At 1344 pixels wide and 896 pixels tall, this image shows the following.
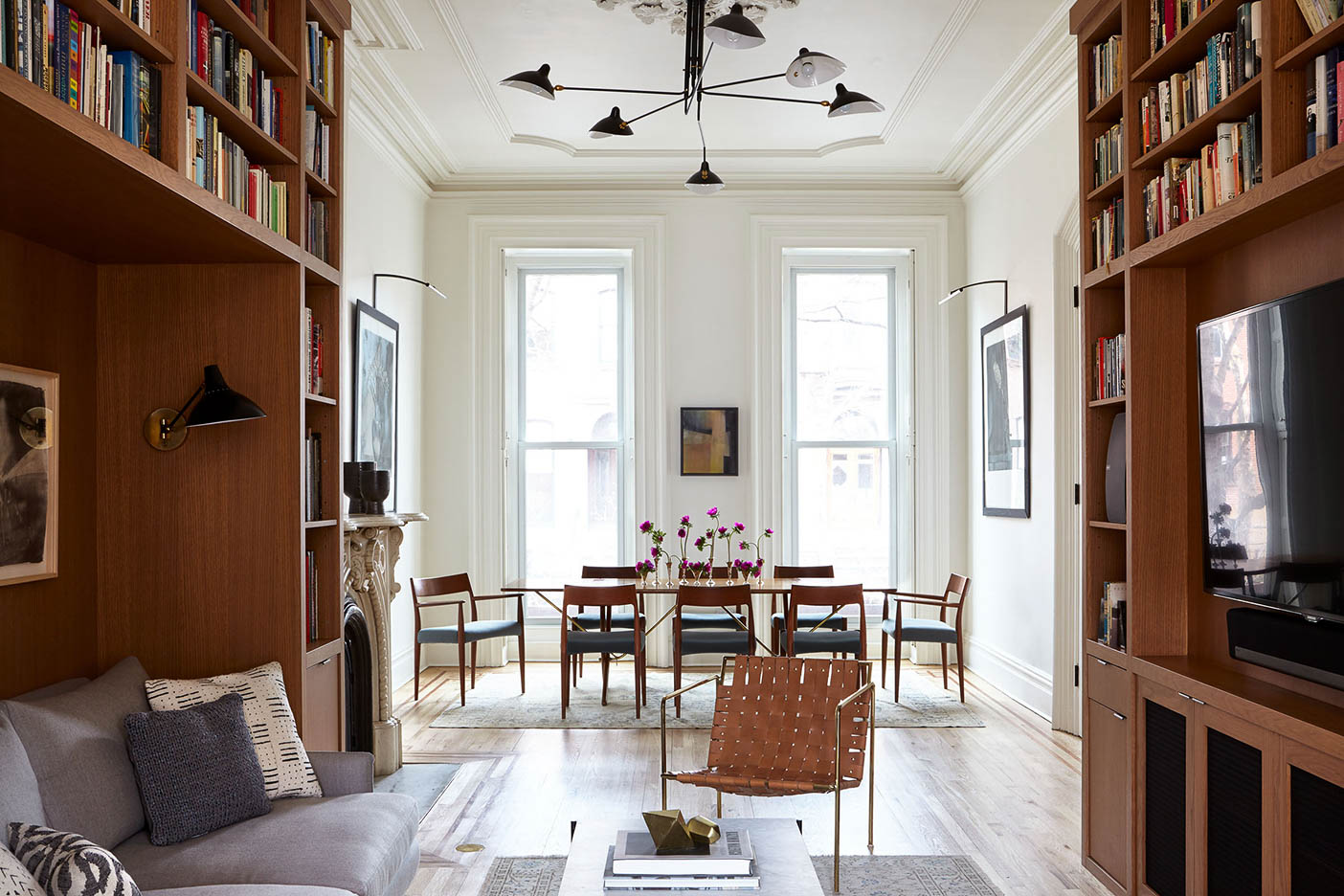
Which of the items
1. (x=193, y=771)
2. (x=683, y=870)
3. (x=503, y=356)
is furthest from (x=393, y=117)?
(x=683, y=870)

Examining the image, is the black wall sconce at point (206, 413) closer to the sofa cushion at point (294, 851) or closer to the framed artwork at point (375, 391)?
the sofa cushion at point (294, 851)

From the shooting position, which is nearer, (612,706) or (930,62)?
(930,62)

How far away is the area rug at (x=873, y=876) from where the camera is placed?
3.47 metres

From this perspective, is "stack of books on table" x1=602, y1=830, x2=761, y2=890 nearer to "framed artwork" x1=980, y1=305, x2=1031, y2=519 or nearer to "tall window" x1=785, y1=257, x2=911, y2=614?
"framed artwork" x1=980, y1=305, x2=1031, y2=519

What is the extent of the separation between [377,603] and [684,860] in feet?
8.78

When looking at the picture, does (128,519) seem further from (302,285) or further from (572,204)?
(572,204)

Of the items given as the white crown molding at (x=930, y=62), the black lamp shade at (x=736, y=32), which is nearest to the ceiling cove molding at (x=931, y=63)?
the white crown molding at (x=930, y=62)

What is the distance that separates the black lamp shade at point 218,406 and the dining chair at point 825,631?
11.3ft

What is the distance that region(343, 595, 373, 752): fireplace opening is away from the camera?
4477 millimetres

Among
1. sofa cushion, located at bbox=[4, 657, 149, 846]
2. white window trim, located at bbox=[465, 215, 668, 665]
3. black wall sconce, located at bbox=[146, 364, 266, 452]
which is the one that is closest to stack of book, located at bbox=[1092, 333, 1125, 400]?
black wall sconce, located at bbox=[146, 364, 266, 452]

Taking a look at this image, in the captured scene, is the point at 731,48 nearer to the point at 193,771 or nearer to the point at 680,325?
the point at 193,771

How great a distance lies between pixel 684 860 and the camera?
262cm

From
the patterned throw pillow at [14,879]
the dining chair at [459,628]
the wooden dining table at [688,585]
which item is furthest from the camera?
the dining chair at [459,628]

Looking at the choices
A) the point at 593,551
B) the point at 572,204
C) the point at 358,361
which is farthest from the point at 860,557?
the point at 358,361
